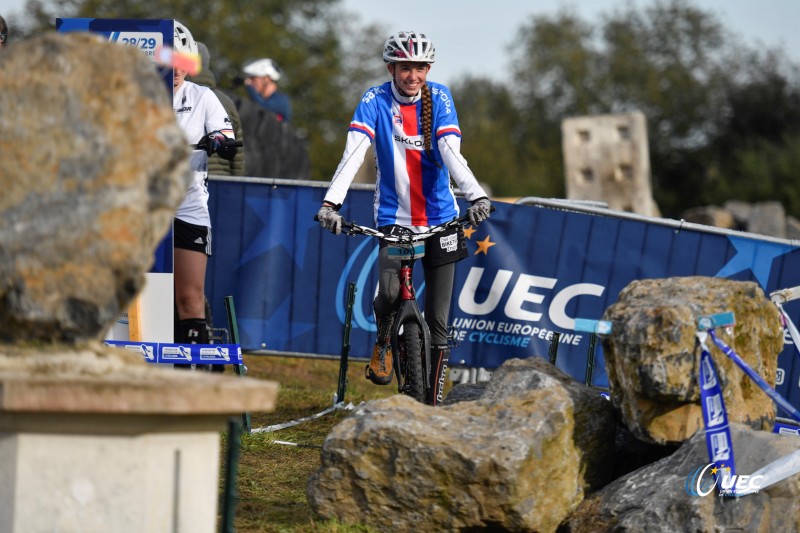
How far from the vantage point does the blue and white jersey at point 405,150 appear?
7.10 m

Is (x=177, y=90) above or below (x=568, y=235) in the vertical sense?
above

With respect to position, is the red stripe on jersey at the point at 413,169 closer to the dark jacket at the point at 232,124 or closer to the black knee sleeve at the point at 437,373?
the black knee sleeve at the point at 437,373

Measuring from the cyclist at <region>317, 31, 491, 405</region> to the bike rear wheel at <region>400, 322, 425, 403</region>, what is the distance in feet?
0.42

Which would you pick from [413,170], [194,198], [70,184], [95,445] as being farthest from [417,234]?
[95,445]

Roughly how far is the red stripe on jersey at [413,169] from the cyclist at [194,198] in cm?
103

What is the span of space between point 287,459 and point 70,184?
331 cm

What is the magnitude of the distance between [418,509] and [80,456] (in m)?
1.90

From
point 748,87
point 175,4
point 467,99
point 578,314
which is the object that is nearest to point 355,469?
point 578,314

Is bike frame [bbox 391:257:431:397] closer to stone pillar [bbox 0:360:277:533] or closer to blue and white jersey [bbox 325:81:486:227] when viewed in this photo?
blue and white jersey [bbox 325:81:486:227]

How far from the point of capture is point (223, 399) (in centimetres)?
367

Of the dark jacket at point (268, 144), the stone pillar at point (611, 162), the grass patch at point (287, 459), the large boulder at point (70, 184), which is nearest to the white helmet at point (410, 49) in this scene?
the grass patch at point (287, 459)

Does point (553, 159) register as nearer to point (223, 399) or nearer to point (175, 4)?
point (175, 4)

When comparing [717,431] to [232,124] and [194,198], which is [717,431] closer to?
[194,198]

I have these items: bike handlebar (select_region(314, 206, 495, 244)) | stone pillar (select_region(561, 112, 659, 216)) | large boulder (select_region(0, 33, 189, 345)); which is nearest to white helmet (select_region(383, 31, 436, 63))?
bike handlebar (select_region(314, 206, 495, 244))
